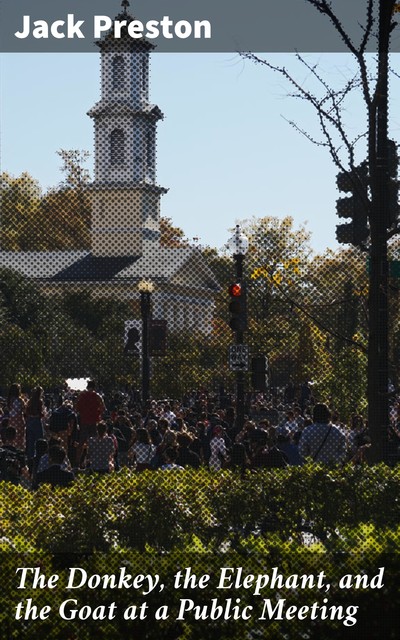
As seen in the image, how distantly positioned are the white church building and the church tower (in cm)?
5

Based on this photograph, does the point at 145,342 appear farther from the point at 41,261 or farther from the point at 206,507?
the point at 41,261

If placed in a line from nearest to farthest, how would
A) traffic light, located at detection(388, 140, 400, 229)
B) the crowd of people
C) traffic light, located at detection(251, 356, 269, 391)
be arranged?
traffic light, located at detection(388, 140, 400, 229) < the crowd of people < traffic light, located at detection(251, 356, 269, 391)

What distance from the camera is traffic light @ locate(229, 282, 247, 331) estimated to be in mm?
20625

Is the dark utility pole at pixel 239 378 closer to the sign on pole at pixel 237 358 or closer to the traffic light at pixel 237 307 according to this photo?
the sign on pole at pixel 237 358

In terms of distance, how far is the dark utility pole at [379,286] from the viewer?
12680 mm

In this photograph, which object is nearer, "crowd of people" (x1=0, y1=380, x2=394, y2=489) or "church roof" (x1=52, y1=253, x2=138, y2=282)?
"crowd of people" (x1=0, y1=380, x2=394, y2=489)

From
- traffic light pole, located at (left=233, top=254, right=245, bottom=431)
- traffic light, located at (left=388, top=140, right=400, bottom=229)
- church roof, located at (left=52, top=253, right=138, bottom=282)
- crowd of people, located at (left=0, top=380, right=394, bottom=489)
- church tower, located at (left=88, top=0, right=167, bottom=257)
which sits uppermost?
church tower, located at (left=88, top=0, right=167, bottom=257)

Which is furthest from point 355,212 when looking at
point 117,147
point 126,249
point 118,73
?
point 126,249

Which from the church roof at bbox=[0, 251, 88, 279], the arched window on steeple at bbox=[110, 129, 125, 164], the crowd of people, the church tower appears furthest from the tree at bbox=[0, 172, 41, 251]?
the crowd of people

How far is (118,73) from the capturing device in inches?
1634

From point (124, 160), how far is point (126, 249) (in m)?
18.6

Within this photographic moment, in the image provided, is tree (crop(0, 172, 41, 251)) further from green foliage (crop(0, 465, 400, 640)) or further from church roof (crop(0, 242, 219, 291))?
green foliage (crop(0, 465, 400, 640))

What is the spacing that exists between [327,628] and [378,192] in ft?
24.3

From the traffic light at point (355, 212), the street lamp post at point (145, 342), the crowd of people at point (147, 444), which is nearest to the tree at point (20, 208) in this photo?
the street lamp post at point (145, 342)
